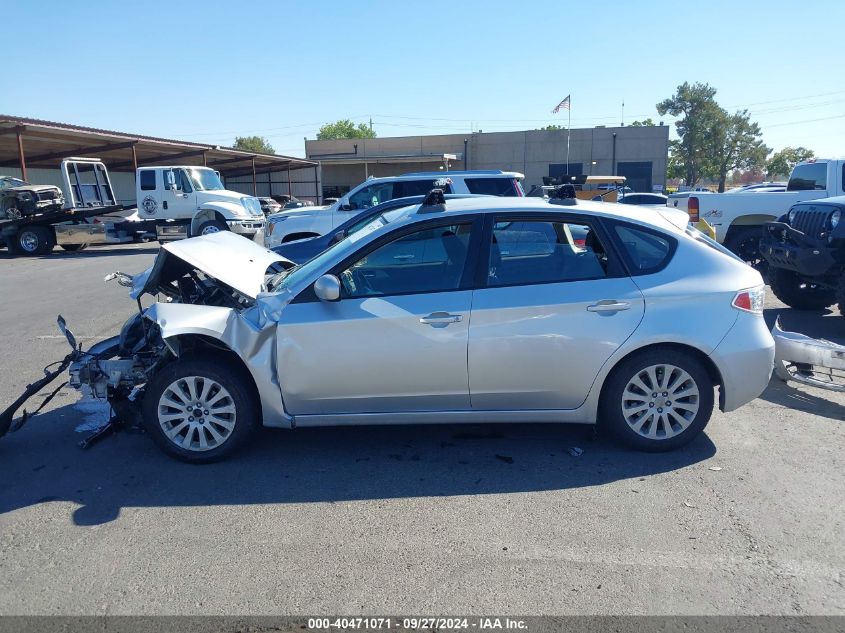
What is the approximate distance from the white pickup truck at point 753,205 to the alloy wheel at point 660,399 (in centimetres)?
844

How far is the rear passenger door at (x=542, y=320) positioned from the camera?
13.9 feet

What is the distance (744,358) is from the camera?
4.32 meters

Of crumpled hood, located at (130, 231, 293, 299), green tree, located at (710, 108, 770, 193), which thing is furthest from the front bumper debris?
green tree, located at (710, 108, 770, 193)

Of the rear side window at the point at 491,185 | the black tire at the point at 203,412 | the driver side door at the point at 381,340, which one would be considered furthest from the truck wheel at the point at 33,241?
the driver side door at the point at 381,340

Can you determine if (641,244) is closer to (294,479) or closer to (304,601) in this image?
(294,479)

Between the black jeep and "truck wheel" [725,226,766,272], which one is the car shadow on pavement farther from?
"truck wheel" [725,226,766,272]

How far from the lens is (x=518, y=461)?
4.41m

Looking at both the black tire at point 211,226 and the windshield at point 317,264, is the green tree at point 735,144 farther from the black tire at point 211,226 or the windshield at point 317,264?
the windshield at point 317,264

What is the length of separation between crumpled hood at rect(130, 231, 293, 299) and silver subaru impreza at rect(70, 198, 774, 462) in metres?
0.06

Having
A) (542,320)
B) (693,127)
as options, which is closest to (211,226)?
(542,320)

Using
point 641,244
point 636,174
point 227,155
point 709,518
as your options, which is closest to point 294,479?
point 709,518

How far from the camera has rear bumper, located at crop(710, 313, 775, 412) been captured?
14.1 ft

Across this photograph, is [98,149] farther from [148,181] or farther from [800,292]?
[800,292]

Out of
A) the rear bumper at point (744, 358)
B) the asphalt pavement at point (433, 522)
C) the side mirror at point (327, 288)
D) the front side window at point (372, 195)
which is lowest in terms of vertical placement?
the asphalt pavement at point (433, 522)
